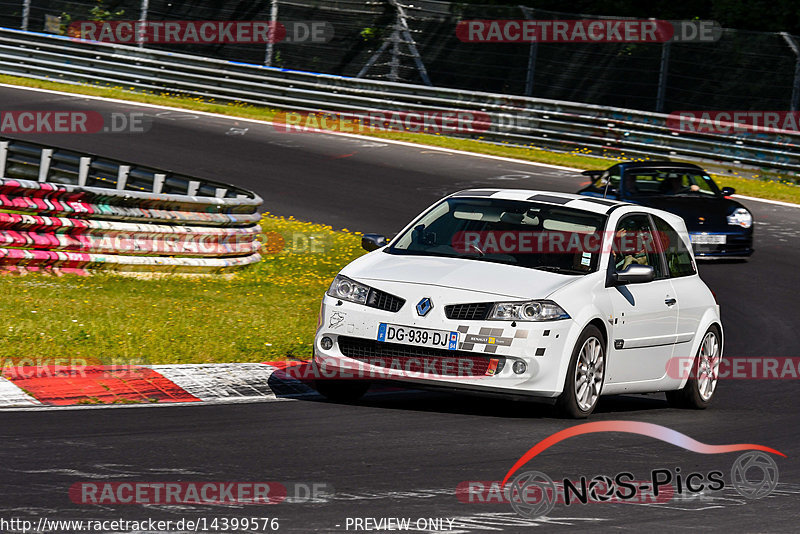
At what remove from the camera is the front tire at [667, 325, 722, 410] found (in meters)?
9.94

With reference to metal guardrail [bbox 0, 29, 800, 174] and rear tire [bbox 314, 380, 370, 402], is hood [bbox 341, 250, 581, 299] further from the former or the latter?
metal guardrail [bbox 0, 29, 800, 174]

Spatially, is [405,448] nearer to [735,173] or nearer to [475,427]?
[475,427]

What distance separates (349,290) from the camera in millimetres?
8602

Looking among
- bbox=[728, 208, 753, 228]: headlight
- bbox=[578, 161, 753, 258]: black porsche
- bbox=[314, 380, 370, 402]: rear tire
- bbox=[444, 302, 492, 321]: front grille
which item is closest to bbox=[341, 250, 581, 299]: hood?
bbox=[444, 302, 492, 321]: front grille

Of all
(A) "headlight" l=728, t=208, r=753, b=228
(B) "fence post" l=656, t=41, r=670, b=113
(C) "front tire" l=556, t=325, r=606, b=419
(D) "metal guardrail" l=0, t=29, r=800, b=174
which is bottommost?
(C) "front tire" l=556, t=325, r=606, b=419

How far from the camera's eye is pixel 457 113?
27.8m

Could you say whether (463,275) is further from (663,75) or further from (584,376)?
(663,75)

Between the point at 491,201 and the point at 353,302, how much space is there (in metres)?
1.64

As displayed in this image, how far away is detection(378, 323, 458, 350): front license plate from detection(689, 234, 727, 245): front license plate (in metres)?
10.3

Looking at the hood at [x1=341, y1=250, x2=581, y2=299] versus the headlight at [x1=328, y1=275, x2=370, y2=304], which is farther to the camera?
the headlight at [x1=328, y1=275, x2=370, y2=304]

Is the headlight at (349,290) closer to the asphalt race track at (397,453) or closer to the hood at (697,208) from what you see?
the asphalt race track at (397,453)

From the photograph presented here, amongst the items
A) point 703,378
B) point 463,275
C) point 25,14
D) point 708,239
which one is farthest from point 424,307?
point 25,14

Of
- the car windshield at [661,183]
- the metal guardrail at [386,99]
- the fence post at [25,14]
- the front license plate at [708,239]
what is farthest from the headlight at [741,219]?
the fence post at [25,14]

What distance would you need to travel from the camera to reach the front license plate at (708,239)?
697 inches
